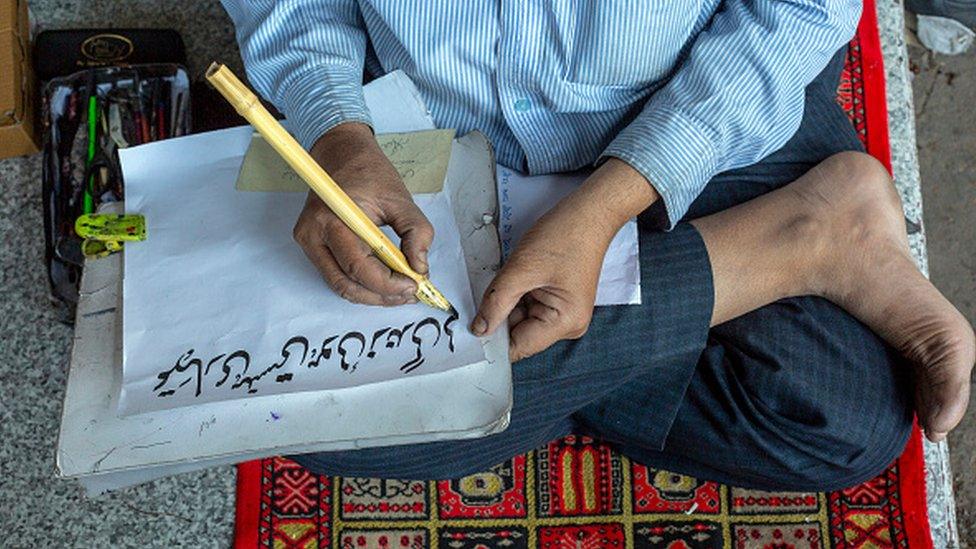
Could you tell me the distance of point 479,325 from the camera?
29.6 inches

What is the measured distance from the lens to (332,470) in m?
1.00

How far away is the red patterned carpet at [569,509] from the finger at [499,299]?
0.45 metres

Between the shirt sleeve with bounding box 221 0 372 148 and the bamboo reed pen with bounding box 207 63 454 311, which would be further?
the shirt sleeve with bounding box 221 0 372 148

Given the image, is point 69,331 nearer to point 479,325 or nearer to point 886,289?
point 479,325

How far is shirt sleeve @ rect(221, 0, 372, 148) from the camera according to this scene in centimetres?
88

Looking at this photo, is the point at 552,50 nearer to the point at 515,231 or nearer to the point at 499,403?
the point at 515,231

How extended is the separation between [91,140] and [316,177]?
2.14ft

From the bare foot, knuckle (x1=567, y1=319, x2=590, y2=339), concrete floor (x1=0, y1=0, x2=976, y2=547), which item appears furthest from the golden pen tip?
concrete floor (x1=0, y1=0, x2=976, y2=547)

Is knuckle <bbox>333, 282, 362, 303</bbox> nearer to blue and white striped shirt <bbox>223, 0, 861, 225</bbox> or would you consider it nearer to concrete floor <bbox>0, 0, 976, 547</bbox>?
blue and white striped shirt <bbox>223, 0, 861, 225</bbox>

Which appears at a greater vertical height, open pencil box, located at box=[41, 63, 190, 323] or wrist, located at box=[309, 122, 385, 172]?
wrist, located at box=[309, 122, 385, 172]

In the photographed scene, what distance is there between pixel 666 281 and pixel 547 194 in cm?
14

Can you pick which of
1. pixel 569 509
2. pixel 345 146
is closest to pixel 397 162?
pixel 345 146

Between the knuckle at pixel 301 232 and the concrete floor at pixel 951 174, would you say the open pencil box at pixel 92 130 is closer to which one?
the knuckle at pixel 301 232

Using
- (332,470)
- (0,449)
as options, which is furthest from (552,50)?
(0,449)
